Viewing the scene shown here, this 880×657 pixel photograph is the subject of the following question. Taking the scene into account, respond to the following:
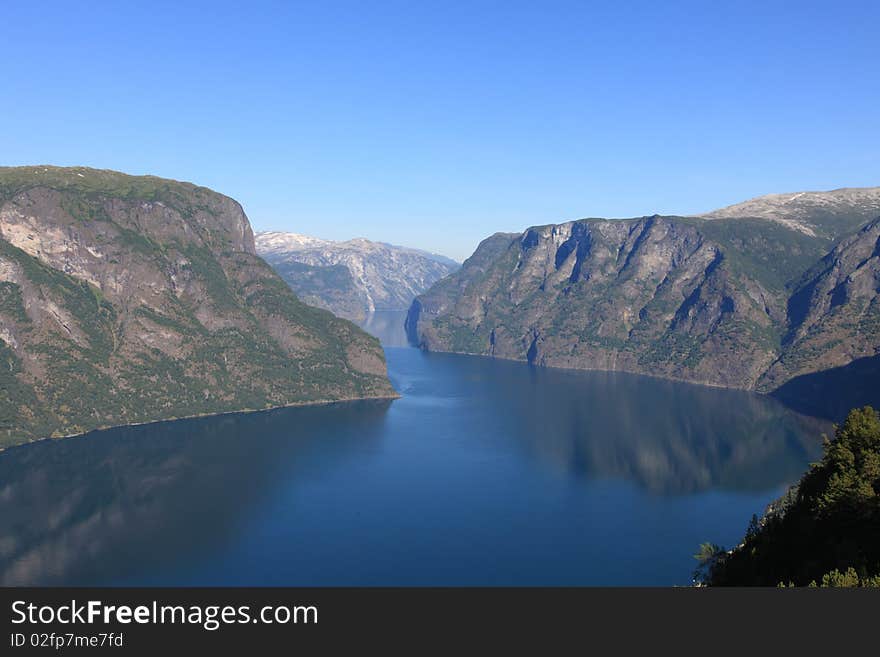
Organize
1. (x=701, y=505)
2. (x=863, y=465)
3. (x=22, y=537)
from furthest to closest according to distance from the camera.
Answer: (x=701, y=505) < (x=22, y=537) < (x=863, y=465)

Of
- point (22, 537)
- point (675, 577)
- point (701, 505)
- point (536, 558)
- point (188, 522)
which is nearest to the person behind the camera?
point (675, 577)
